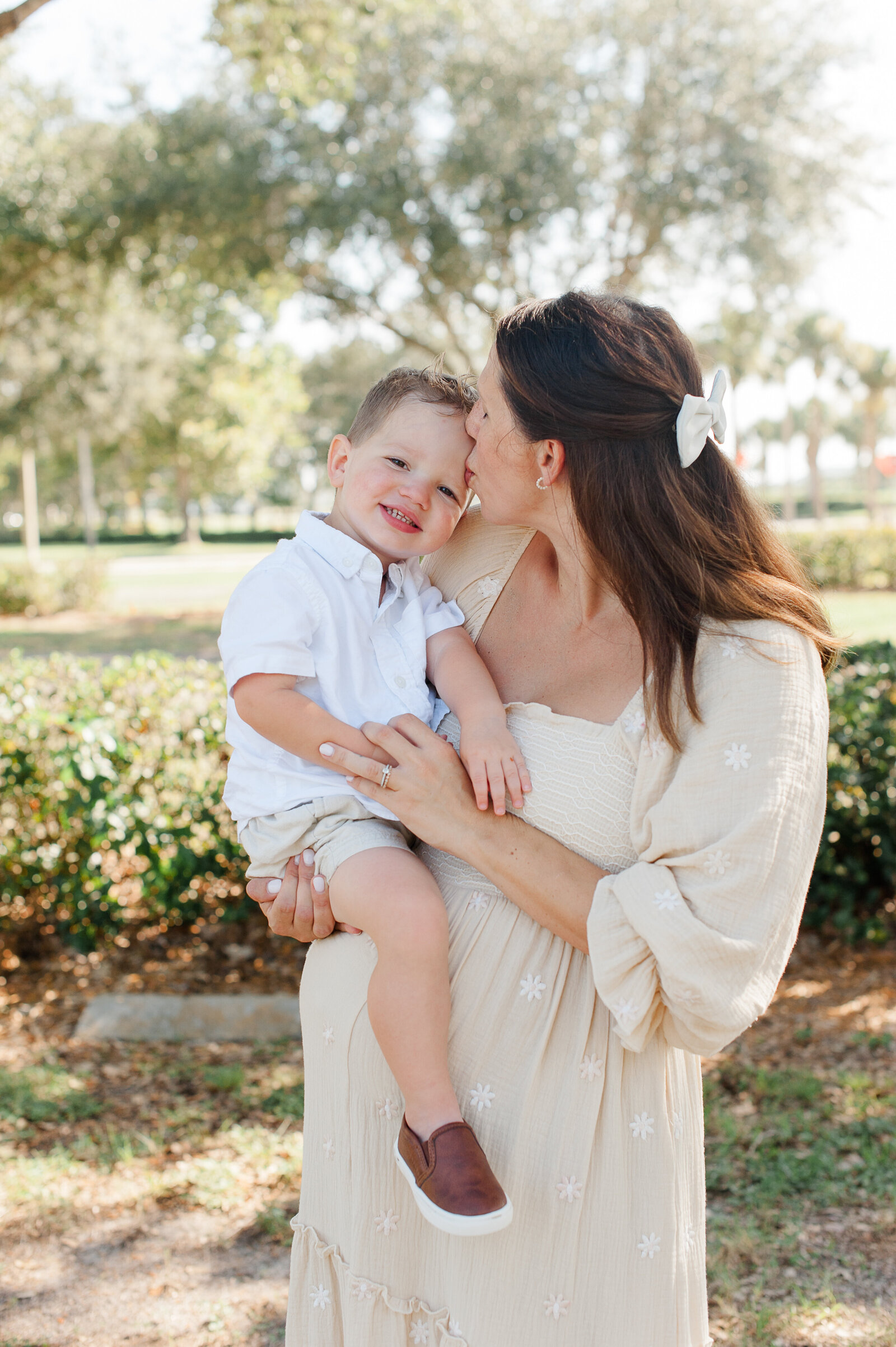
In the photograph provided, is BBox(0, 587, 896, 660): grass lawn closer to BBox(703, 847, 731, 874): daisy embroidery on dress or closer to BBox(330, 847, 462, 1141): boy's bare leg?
A: BBox(330, 847, 462, 1141): boy's bare leg

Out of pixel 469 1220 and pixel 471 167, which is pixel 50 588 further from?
pixel 469 1220

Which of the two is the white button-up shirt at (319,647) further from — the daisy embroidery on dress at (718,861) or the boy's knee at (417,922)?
the daisy embroidery on dress at (718,861)

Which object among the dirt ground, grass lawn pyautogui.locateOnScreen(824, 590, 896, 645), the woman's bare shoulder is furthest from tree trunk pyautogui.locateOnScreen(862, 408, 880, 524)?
the woman's bare shoulder

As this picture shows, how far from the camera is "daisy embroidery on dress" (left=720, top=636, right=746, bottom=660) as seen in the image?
1769mm

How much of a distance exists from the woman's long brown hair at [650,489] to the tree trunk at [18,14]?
498cm

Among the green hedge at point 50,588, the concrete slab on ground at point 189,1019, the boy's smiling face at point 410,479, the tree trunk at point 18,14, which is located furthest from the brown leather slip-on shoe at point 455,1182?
the green hedge at point 50,588

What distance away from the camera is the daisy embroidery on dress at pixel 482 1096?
1.86 metres

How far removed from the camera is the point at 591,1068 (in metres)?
1.81

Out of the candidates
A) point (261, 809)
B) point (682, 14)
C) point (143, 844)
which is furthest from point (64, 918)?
point (682, 14)

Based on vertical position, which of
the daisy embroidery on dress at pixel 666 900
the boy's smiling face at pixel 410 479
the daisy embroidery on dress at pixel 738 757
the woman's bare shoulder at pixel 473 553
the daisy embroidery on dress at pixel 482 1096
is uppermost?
the boy's smiling face at pixel 410 479

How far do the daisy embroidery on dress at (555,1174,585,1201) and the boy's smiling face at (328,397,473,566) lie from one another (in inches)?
50.4

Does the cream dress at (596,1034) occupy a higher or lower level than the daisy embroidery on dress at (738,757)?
lower

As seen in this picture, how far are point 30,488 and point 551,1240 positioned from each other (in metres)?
33.4

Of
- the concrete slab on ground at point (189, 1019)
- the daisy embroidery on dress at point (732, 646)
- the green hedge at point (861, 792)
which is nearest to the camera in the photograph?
the daisy embroidery on dress at point (732, 646)
